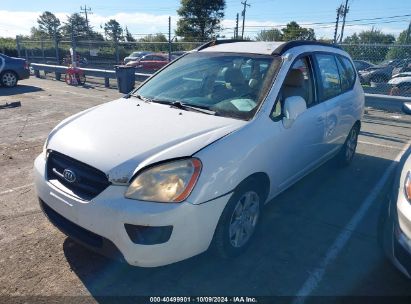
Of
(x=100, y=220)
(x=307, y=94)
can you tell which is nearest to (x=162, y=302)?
(x=100, y=220)

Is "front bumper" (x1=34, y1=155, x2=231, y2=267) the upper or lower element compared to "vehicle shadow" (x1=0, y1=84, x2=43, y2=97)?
upper

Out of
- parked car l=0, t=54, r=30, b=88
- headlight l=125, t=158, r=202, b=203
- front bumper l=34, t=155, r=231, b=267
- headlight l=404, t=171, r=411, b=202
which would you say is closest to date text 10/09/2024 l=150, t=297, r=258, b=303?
front bumper l=34, t=155, r=231, b=267

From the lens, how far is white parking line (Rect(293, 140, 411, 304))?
2639mm

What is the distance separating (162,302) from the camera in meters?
2.46

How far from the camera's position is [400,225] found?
2.35m

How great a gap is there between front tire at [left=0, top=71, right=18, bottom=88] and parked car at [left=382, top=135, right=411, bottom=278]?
14.0 metres

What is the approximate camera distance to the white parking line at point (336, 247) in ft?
8.66

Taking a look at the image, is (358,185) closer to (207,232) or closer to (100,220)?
(207,232)

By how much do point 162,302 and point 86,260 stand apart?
0.83m

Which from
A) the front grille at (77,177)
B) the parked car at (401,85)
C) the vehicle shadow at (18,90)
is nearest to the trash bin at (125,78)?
the front grille at (77,177)

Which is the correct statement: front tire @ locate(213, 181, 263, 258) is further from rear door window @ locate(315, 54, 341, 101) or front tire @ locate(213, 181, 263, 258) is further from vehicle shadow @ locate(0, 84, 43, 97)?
vehicle shadow @ locate(0, 84, 43, 97)

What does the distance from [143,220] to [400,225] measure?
1.80 metres

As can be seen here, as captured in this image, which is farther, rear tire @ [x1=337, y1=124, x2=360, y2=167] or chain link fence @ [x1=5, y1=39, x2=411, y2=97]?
chain link fence @ [x1=5, y1=39, x2=411, y2=97]

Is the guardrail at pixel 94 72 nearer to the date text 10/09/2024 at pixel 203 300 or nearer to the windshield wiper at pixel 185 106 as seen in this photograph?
the windshield wiper at pixel 185 106
